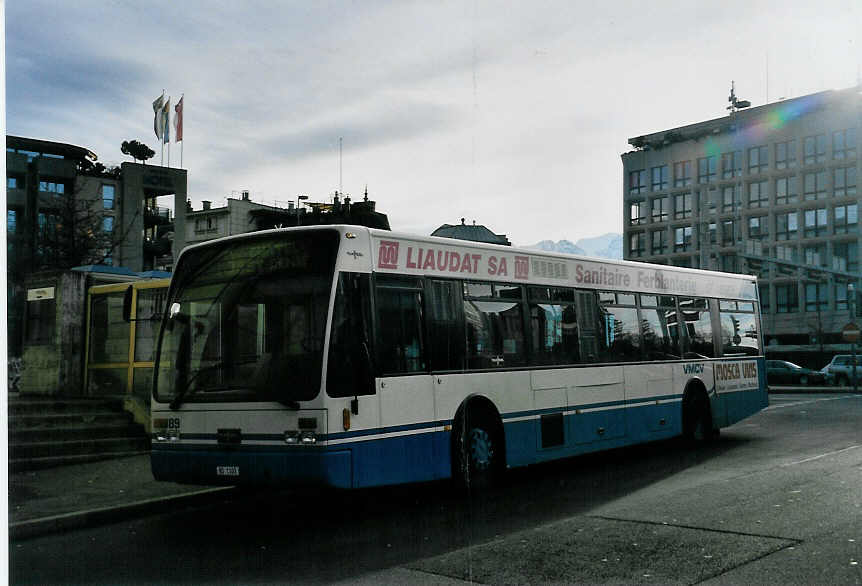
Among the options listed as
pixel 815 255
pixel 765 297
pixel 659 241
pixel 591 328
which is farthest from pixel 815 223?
pixel 591 328

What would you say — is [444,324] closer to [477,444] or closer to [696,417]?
[477,444]

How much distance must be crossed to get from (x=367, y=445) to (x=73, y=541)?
2.72 m

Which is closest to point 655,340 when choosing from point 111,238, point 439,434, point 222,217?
point 439,434

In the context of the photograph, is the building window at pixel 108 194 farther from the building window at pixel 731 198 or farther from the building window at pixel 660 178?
the building window at pixel 660 178

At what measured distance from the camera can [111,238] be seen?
24.6 m

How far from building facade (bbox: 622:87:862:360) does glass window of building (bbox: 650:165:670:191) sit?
10 centimetres

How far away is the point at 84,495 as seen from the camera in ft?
33.1

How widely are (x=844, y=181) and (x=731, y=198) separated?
10251mm

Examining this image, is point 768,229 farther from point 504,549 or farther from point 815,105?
point 504,549

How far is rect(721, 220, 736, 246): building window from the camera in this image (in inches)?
3137

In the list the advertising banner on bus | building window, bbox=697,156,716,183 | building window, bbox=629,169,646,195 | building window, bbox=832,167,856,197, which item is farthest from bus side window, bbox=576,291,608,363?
building window, bbox=629,169,646,195

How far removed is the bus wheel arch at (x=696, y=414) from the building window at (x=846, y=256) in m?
61.1

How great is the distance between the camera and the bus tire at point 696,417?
577 inches

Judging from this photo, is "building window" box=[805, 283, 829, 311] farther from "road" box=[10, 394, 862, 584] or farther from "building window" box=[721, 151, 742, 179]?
"road" box=[10, 394, 862, 584]
